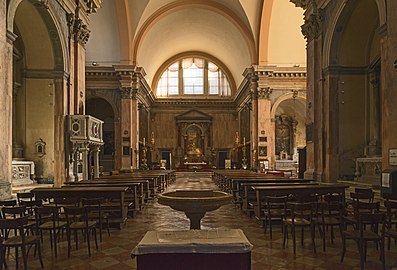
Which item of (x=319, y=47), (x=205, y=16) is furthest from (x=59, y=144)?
(x=205, y=16)

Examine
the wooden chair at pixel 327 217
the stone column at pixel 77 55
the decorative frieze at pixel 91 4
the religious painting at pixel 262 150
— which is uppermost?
the decorative frieze at pixel 91 4

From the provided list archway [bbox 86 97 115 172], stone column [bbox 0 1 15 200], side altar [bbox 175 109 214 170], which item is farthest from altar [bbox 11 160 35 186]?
side altar [bbox 175 109 214 170]

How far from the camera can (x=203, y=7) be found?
26.0 m

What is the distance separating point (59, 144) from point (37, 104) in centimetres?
157

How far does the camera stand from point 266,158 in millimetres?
24453

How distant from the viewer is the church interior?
217 inches

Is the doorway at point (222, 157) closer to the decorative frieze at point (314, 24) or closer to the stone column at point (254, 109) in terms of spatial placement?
the stone column at point (254, 109)

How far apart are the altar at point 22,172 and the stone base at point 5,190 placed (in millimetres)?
3324

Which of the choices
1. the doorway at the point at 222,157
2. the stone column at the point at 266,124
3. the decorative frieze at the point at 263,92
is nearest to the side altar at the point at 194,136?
the doorway at the point at 222,157

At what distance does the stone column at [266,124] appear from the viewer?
24.5 meters

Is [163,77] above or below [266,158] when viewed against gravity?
above

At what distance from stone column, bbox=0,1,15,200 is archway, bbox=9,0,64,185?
11.9ft

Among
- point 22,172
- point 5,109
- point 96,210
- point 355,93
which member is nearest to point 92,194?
point 96,210

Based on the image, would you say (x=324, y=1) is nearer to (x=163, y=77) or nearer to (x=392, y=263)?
(x=392, y=263)
